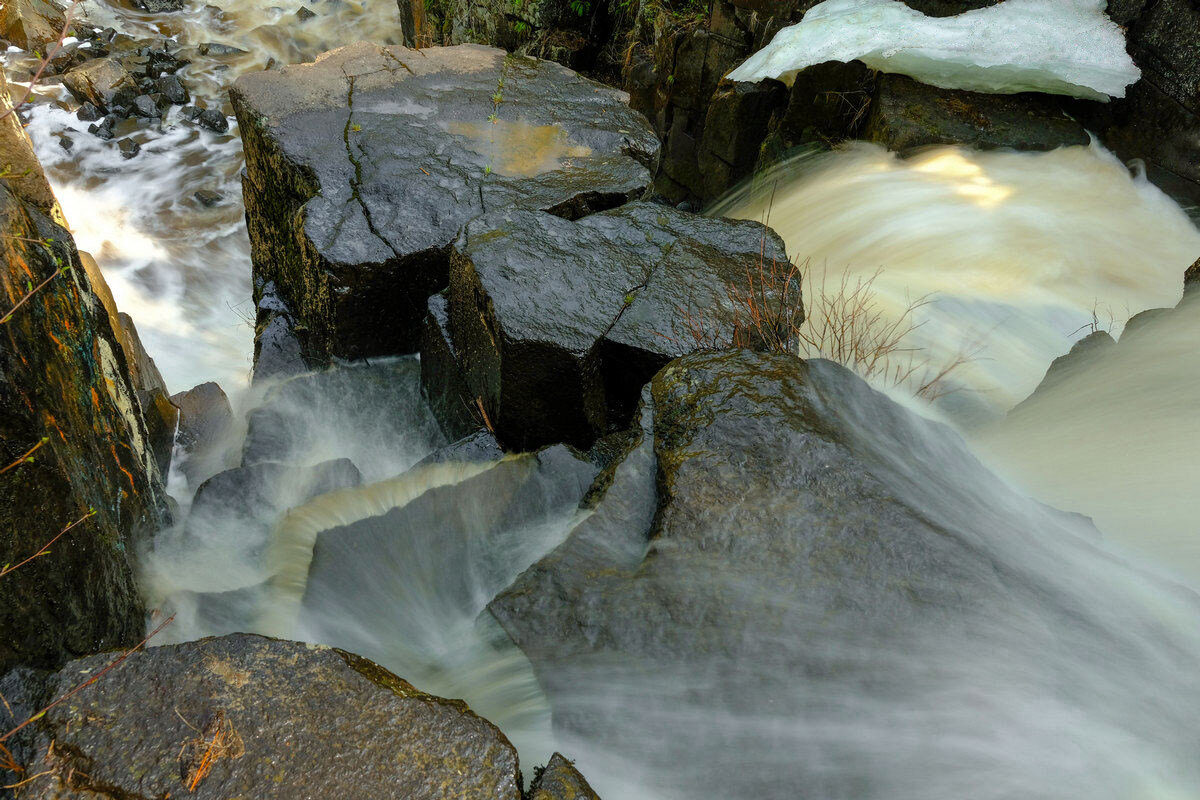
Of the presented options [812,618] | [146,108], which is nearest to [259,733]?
[812,618]

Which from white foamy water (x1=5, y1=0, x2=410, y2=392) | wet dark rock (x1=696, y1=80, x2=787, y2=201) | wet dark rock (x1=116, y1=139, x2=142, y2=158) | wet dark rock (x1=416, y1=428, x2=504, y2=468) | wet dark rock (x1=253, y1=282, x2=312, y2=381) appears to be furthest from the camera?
wet dark rock (x1=116, y1=139, x2=142, y2=158)

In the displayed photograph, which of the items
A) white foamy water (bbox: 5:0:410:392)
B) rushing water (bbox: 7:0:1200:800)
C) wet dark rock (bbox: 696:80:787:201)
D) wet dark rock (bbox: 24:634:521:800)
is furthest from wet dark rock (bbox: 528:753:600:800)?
wet dark rock (bbox: 696:80:787:201)

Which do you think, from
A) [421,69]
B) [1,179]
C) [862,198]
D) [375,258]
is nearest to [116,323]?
[375,258]

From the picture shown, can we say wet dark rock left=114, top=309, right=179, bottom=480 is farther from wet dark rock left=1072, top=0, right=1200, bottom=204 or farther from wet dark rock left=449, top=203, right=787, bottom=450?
wet dark rock left=1072, top=0, right=1200, bottom=204

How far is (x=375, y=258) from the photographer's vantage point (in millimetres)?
3820

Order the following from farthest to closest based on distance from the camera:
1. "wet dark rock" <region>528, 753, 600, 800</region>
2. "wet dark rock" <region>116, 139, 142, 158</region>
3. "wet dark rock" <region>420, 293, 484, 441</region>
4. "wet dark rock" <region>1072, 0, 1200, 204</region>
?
"wet dark rock" <region>116, 139, 142, 158</region>, "wet dark rock" <region>1072, 0, 1200, 204</region>, "wet dark rock" <region>420, 293, 484, 441</region>, "wet dark rock" <region>528, 753, 600, 800</region>

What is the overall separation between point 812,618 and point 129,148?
28.6 ft

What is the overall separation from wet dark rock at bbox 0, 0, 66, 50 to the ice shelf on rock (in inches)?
340

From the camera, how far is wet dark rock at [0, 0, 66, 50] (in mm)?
9117

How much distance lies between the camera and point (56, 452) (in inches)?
83.4

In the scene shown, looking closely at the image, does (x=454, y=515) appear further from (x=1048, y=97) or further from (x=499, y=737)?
(x=1048, y=97)

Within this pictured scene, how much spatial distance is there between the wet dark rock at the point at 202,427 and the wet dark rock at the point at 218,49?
23.3ft

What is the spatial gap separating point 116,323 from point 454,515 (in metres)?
→ 2.13

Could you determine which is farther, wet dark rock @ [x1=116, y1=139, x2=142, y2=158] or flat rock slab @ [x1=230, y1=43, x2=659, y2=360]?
wet dark rock @ [x1=116, y1=139, x2=142, y2=158]
